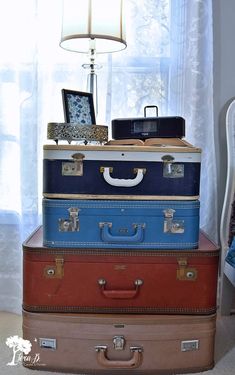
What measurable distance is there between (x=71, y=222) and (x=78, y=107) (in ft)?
1.41

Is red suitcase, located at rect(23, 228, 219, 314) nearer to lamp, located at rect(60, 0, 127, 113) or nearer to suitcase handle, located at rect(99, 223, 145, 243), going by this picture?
suitcase handle, located at rect(99, 223, 145, 243)

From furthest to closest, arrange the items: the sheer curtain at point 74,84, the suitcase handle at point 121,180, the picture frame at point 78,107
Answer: the sheer curtain at point 74,84, the picture frame at point 78,107, the suitcase handle at point 121,180

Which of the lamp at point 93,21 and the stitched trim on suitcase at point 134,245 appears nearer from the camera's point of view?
the stitched trim on suitcase at point 134,245

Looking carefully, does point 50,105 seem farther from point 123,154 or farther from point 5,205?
point 123,154

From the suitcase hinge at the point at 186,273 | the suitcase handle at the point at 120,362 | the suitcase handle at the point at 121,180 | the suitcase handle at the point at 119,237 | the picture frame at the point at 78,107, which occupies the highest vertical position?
the picture frame at the point at 78,107

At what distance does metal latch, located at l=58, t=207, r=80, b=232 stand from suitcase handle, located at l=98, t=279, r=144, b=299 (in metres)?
0.19

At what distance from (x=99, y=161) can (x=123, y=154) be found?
0.26 ft

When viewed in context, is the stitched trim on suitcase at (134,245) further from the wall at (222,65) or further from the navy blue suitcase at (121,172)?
the wall at (222,65)

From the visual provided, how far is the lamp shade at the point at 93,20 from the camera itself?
1.42 metres

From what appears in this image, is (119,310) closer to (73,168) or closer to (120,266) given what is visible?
(120,266)

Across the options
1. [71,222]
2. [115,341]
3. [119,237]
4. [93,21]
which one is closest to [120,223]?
[119,237]

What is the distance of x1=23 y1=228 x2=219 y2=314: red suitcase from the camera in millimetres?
1230

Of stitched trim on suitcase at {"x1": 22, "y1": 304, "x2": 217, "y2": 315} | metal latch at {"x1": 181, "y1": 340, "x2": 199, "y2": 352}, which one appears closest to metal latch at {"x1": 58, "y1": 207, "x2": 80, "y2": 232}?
stitched trim on suitcase at {"x1": 22, "y1": 304, "x2": 217, "y2": 315}

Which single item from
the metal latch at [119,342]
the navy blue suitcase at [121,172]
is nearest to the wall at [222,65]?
the navy blue suitcase at [121,172]
